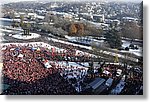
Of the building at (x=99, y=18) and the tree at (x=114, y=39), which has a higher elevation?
the building at (x=99, y=18)

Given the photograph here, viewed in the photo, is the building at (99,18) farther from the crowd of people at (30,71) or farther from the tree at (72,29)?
the crowd of people at (30,71)

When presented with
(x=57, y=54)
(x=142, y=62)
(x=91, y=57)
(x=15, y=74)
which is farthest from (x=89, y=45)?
(x=15, y=74)

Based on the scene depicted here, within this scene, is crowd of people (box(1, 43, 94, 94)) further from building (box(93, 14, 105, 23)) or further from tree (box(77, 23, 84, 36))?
building (box(93, 14, 105, 23))

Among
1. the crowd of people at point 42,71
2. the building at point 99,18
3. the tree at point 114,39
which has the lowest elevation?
the crowd of people at point 42,71

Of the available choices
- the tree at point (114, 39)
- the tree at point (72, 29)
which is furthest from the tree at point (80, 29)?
the tree at point (114, 39)

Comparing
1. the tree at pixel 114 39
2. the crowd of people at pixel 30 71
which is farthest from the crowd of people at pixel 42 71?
the tree at pixel 114 39

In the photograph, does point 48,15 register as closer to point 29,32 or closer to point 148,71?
point 29,32

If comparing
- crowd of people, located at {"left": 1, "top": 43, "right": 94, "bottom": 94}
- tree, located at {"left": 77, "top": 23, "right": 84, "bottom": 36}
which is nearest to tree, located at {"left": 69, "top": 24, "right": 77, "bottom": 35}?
tree, located at {"left": 77, "top": 23, "right": 84, "bottom": 36}

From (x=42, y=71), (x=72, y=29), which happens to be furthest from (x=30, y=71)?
(x=72, y=29)
